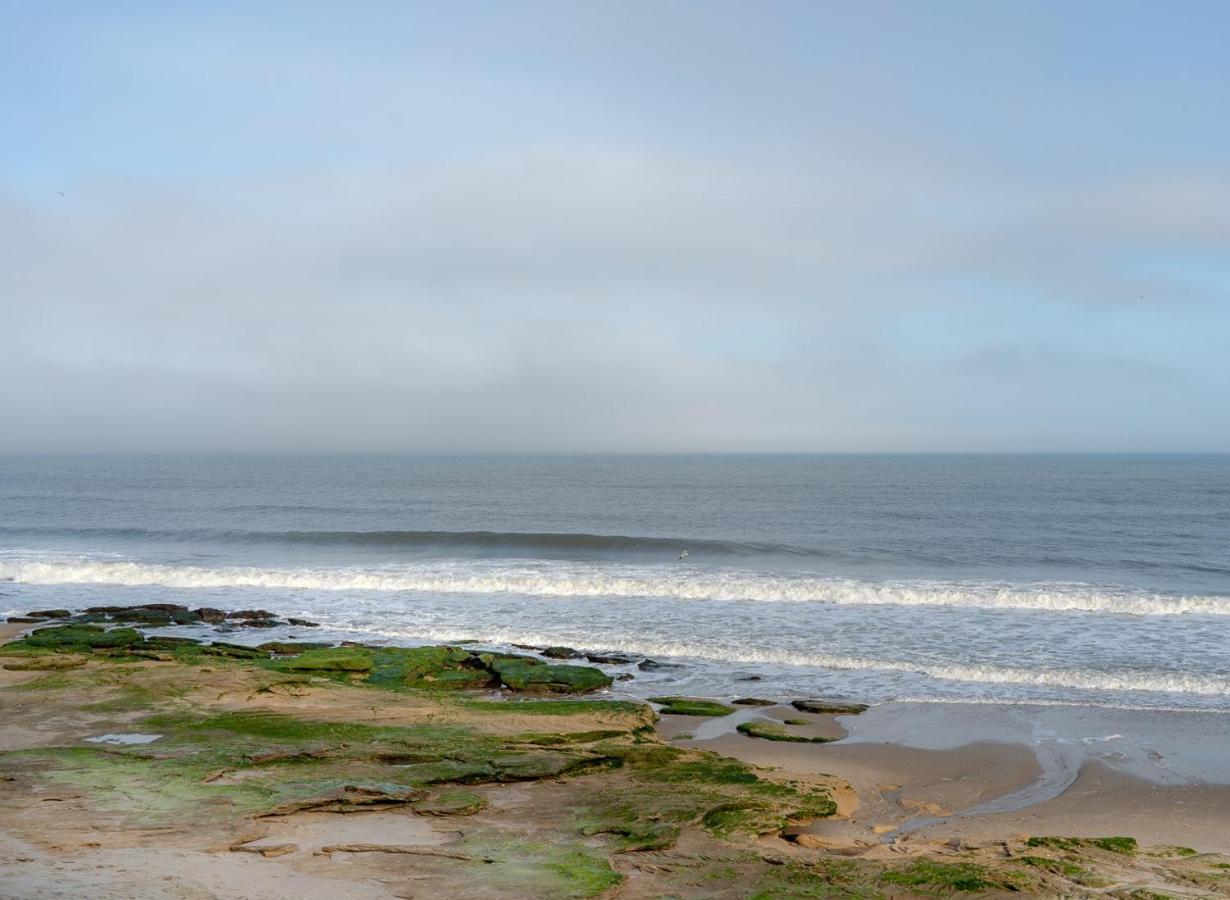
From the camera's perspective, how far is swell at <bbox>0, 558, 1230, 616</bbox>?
2739 cm

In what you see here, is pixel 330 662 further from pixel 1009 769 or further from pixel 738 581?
pixel 738 581

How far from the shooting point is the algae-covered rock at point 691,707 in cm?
1554

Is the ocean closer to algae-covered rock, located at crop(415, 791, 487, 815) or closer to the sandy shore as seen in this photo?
the sandy shore

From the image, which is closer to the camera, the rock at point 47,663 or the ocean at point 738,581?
the rock at point 47,663

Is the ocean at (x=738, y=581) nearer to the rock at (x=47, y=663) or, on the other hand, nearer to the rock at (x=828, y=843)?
the rock at (x=47, y=663)

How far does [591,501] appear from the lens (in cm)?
7262

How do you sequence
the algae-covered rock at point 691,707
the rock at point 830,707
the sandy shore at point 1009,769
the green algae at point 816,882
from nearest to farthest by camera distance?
the green algae at point 816,882 < the sandy shore at point 1009,769 < the algae-covered rock at point 691,707 < the rock at point 830,707

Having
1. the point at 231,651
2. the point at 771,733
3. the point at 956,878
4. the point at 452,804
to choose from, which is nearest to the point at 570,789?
the point at 452,804

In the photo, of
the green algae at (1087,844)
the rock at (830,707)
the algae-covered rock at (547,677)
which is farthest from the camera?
the algae-covered rock at (547,677)

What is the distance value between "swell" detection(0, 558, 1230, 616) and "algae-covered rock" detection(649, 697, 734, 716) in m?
12.2

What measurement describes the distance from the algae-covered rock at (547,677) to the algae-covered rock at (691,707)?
62.7 inches

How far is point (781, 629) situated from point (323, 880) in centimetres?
1729

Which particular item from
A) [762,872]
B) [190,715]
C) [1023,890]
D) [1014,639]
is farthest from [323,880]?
[1014,639]

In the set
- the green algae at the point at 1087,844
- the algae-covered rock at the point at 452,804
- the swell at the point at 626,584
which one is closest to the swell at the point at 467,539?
the swell at the point at 626,584
